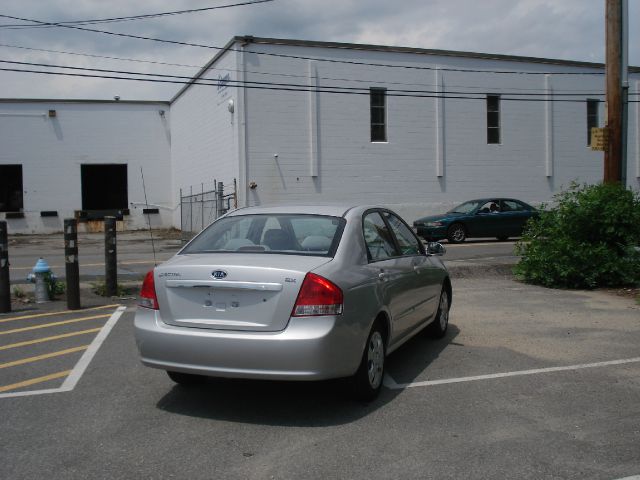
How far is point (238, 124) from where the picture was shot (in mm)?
27375

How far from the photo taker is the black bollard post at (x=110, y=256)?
10.7 m

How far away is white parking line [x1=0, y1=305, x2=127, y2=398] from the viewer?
575 cm

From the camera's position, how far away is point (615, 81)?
12828mm

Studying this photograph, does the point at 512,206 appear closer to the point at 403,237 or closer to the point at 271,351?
the point at 403,237

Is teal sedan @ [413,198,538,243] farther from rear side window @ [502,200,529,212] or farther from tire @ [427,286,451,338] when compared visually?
tire @ [427,286,451,338]

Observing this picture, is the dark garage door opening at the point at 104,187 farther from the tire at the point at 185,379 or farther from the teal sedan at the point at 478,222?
the tire at the point at 185,379

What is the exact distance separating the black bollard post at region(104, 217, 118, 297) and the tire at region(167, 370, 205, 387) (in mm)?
5364

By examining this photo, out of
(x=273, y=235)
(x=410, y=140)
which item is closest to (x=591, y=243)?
(x=273, y=235)

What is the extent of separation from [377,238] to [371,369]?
1.29 metres

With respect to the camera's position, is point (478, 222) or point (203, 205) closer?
point (478, 222)

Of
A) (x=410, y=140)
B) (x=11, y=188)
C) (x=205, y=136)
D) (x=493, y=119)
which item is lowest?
(x=11, y=188)

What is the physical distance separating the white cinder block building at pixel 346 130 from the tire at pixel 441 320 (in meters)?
17.9

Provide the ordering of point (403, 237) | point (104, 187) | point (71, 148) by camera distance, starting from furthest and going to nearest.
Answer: point (104, 187), point (71, 148), point (403, 237)

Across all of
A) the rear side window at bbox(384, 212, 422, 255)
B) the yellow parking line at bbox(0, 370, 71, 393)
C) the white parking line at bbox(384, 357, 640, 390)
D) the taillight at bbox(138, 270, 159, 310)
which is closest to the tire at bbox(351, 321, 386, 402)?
the white parking line at bbox(384, 357, 640, 390)
